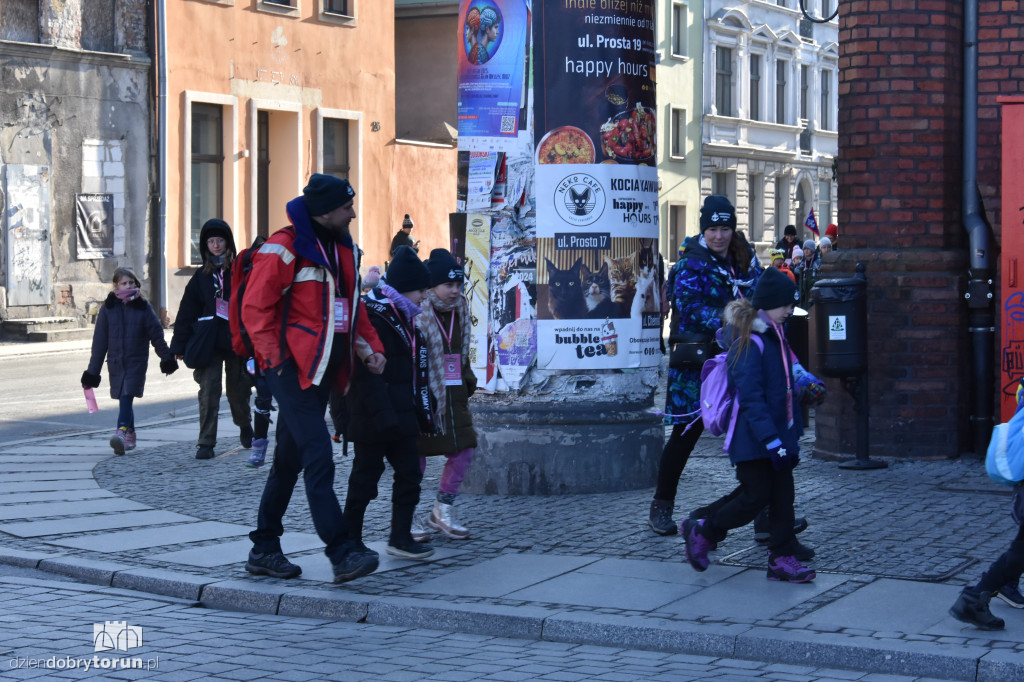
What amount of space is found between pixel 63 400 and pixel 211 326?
5555 mm

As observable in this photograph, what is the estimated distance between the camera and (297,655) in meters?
6.00

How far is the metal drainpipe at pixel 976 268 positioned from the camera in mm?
10508

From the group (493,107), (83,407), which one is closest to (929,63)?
(493,107)

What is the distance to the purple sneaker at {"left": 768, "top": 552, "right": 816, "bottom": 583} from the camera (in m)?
6.81

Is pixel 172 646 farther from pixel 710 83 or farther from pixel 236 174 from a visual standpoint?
pixel 710 83

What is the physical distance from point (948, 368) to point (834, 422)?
0.88 meters

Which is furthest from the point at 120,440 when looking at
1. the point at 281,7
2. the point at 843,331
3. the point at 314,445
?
the point at 281,7

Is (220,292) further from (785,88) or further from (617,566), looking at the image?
(785,88)

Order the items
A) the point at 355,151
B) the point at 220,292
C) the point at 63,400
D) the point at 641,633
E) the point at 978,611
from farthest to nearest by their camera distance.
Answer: the point at 355,151 → the point at 63,400 → the point at 220,292 → the point at 641,633 → the point at 978,611

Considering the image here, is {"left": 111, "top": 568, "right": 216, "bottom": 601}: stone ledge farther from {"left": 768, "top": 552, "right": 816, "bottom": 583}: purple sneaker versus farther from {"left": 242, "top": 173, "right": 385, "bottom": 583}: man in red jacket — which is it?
{"left": 768, "top": 552, "right": 816, "bottom": 583}: purple sneaker

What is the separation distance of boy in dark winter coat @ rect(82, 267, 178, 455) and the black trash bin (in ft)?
17.0

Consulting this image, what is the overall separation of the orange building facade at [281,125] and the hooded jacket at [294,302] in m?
21.2
